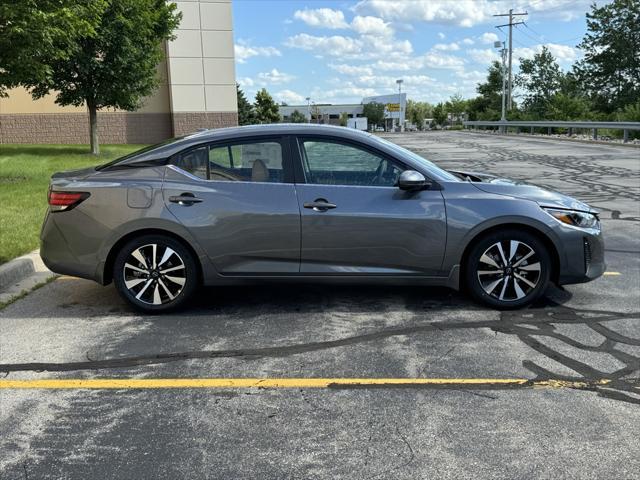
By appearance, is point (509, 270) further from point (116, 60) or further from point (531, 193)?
point (116, 60)

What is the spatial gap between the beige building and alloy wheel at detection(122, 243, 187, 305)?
1075 inches

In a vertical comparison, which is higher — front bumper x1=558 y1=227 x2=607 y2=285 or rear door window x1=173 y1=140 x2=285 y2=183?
rear door window x1=173 y1=140 x2=285 y2=183

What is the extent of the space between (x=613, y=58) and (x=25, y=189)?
63906 mm

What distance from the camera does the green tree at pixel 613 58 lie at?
59688mm

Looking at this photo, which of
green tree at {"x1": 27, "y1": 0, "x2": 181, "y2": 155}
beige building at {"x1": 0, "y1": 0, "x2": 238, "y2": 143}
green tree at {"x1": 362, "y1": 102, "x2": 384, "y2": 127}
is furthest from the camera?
green tree at {"x1": 362, "y1": 102, "x2": 384, "y2": 127}

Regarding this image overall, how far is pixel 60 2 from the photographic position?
11523 mm

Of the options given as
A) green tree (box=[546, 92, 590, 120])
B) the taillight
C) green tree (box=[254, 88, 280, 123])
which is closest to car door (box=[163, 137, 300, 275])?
the taillight

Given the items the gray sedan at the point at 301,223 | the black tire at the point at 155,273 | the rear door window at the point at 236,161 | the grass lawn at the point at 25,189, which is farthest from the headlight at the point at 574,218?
the grass lawn at the point at 25,189

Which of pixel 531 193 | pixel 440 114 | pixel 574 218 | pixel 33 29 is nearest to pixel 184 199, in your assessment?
pixel 531 193

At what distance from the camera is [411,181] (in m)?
4.86

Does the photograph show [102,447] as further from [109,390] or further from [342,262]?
[342,262]

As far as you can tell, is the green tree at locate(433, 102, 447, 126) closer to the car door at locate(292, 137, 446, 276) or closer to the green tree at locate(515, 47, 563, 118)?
the green tree at locate(515, 47, 563, 118)

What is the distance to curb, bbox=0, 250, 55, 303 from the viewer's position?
5848 mm

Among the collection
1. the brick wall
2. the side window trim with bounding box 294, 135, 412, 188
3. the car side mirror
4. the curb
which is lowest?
the curb
